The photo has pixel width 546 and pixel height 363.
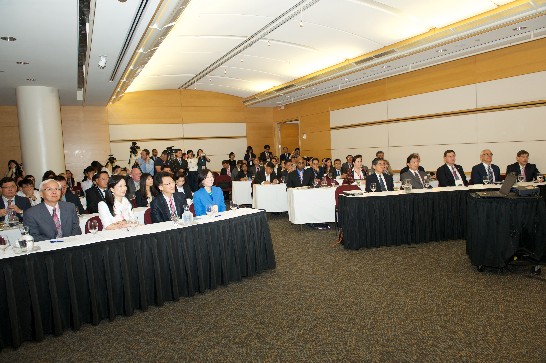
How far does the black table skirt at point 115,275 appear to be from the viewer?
329 centimetres

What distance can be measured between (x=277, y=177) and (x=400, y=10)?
15.7 feet

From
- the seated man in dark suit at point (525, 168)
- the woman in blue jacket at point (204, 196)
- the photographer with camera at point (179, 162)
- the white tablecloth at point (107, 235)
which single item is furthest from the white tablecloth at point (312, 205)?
the photographer with camera at point (179, 162)

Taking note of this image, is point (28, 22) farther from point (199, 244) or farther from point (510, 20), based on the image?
point (510, 20)

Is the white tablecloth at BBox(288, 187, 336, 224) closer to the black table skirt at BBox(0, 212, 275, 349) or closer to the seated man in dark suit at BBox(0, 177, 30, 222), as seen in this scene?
the black table skirt at BBox(0, 212, 275, 349)

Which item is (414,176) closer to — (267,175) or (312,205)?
(312,205)

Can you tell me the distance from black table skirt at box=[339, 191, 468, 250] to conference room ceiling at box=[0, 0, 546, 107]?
3.19m

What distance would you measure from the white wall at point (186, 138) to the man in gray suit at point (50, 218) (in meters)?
11.4

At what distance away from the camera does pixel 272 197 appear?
9.41 meters

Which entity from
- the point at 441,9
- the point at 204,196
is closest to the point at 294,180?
the point at 204,196

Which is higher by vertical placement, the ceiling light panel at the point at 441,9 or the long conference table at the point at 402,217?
the ceiling light panel at the point at 441,9

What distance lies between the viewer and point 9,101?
12.3m

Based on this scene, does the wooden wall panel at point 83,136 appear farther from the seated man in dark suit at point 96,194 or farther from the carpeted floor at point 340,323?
the carpeted floor at point 340,323

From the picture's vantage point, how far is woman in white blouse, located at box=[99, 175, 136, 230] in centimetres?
431

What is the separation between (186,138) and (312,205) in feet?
30.9
